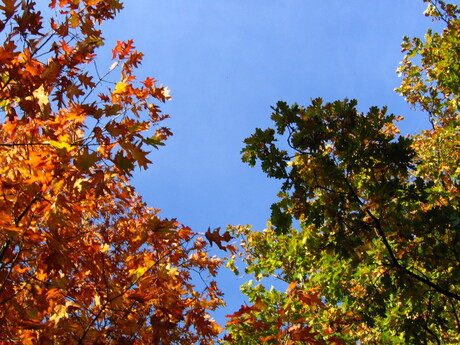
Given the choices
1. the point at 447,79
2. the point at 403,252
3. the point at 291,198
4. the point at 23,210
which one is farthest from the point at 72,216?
the point at 447,79

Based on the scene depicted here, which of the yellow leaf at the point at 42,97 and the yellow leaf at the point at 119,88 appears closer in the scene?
the yellow leaf at the point at 42,97

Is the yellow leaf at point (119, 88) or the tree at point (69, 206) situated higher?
the yellow leaf at point (119, 88)

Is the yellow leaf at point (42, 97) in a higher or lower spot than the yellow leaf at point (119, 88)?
lower

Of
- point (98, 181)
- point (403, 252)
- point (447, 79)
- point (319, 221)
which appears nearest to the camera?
point (98, 181)

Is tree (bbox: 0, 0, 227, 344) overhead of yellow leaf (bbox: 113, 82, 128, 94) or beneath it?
beneath

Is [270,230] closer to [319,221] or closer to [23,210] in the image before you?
[319,221]

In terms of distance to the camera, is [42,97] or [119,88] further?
[119,88]

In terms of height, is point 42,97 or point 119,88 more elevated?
point 119,88

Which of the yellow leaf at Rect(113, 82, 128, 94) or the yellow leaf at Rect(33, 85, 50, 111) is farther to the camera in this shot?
the yellow leaf at Rect(113, 82, 128, 94)

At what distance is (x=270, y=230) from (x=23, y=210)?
8.94 meters

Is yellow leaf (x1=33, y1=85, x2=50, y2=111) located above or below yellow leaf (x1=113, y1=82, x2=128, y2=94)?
below

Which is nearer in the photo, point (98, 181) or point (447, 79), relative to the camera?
point (98, 181)

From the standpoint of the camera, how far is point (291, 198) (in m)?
3.97

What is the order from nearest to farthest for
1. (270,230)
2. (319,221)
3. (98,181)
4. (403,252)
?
(98,181), (319,221), (403,252), (270,230)
